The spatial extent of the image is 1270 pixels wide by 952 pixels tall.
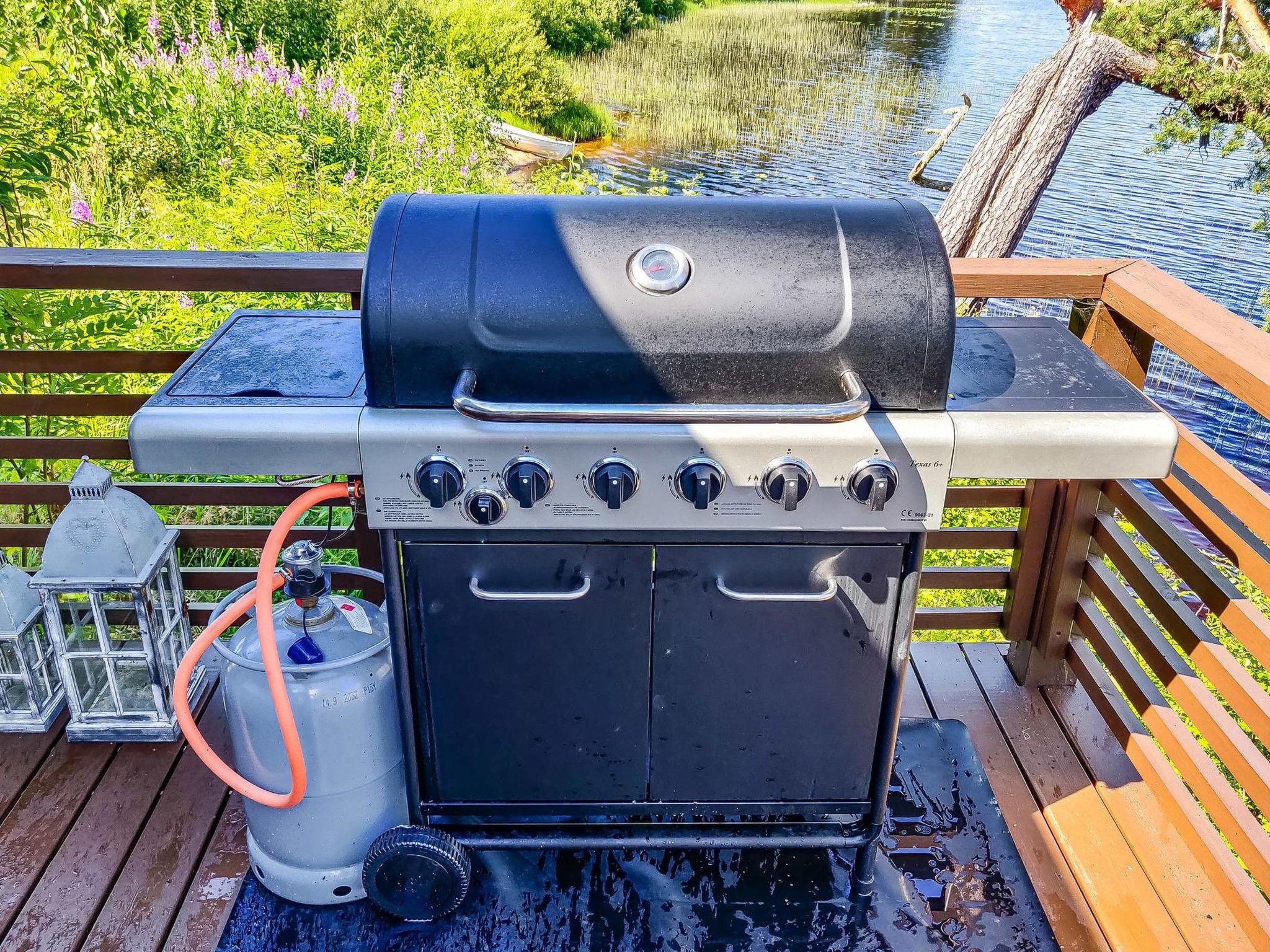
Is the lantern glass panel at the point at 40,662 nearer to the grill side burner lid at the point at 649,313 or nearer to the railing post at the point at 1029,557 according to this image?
the grill side burner lid at the point at 649,313

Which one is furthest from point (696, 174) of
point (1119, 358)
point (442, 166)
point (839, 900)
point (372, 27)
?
point (839, 900)

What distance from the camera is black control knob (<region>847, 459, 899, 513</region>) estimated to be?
1.34 meters

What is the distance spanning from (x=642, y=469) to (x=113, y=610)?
167 cm

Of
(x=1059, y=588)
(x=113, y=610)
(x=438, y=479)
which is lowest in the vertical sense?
(x=113, y=610)

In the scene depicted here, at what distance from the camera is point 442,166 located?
19.7ft

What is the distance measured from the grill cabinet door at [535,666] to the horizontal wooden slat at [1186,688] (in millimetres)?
1023

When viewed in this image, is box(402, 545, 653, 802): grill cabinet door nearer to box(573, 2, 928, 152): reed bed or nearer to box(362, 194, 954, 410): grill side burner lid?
Answer: box(362, 194, 954, 410): grill side burner lid

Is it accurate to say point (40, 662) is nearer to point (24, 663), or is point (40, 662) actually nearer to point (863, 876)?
point (24, 663)

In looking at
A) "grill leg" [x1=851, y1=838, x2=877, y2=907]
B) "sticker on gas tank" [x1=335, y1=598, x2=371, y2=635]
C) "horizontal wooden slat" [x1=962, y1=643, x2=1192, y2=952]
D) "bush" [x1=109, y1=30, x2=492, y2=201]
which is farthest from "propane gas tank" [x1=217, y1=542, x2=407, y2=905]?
"bush" [x1=109, y1=30, x2=492, y2=201]

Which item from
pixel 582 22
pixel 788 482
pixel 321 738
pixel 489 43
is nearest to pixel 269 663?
pixel 321 738

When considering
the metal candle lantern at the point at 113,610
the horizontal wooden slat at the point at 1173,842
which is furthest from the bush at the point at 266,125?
the horizontal wooden slat at the point at 1173,842

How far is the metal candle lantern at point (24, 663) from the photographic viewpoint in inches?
81.1

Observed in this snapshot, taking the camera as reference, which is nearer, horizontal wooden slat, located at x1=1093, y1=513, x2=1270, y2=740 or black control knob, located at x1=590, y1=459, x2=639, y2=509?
black control knob, located at x1=590, y1=459, x2=639, y2=509

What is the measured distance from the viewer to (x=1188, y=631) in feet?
6.01
